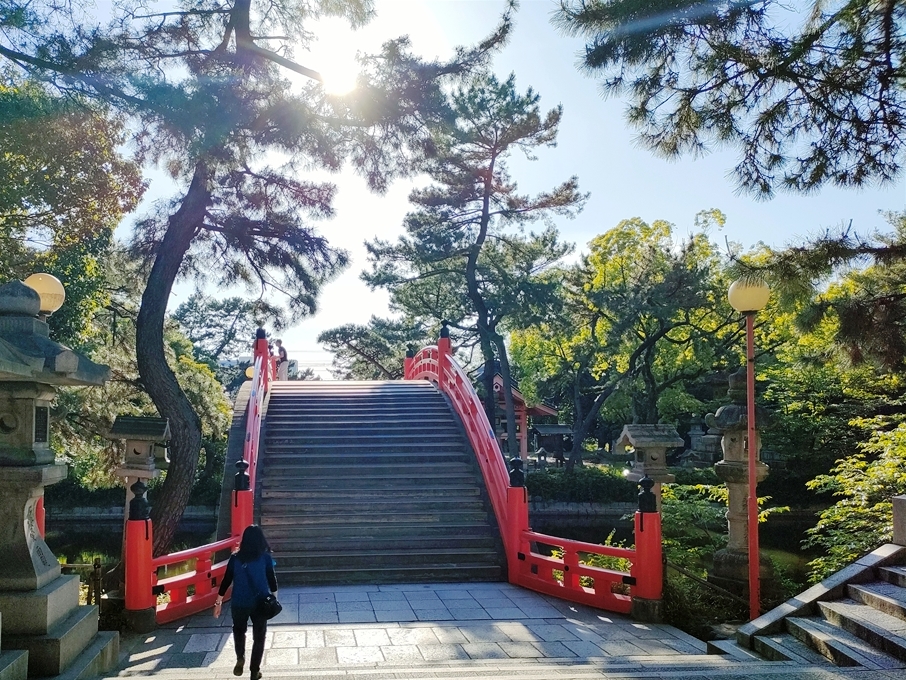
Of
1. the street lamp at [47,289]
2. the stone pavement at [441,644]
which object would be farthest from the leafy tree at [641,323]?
the street lamp at [47,289]

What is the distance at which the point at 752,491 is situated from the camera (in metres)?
7.31

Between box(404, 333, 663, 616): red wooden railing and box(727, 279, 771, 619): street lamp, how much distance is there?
0.86 metres

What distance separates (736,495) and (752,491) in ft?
3.20

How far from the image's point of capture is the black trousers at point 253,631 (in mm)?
4941

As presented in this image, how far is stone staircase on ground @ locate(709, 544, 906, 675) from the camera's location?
17.2 feet

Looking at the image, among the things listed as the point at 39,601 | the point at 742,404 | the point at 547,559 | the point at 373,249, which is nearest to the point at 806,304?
the point at 742,404

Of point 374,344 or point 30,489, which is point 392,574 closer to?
point 30,489

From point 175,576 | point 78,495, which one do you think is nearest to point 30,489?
point 175,576

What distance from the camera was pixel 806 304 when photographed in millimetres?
6410

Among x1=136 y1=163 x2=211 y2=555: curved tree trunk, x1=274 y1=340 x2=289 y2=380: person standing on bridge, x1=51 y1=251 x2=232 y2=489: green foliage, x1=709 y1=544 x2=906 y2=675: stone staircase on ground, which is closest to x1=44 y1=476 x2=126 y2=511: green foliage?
x1=274 y1=340 x2=289 y2=380: person standing on bridge

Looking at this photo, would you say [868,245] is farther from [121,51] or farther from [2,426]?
[121,51]

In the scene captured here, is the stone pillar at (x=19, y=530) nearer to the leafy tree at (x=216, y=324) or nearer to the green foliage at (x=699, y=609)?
the green foliage at (x=699, y=609)

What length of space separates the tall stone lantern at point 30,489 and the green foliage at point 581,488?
1806 cm

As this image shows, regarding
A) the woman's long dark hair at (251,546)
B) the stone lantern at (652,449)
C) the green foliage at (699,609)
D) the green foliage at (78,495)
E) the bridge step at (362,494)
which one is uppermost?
the stone lantern at (652,449)
